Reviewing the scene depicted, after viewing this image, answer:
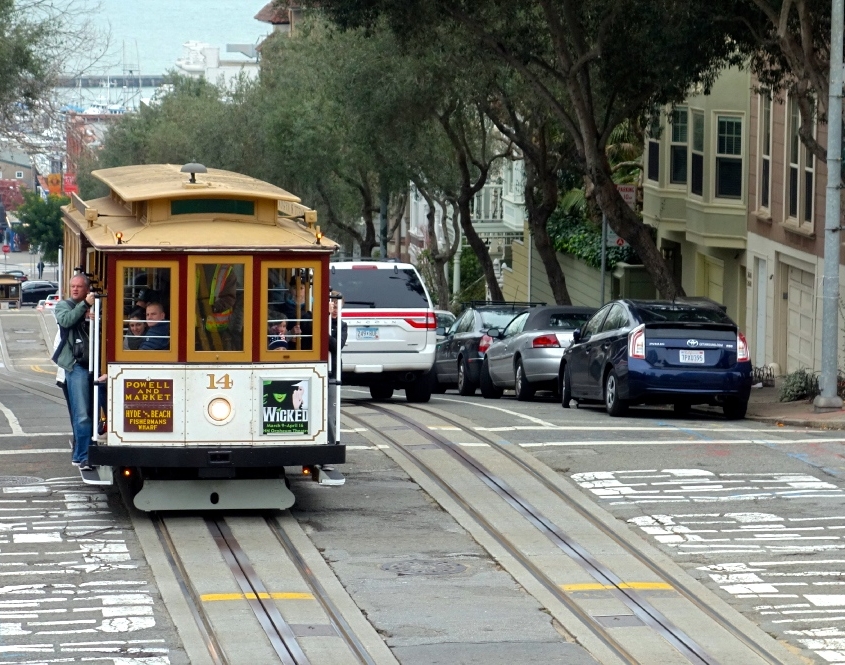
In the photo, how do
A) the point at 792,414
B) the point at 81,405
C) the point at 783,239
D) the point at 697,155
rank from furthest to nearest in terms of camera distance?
the point at 697,155 < the point at 783,239 < the point at 792,414 < the point at 81,405

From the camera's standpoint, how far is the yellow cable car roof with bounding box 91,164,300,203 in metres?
11.2

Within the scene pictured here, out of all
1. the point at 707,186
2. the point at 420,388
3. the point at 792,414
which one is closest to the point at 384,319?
the point at 420,388

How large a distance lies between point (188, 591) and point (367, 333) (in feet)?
32.1

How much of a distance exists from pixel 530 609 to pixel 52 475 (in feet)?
18.0

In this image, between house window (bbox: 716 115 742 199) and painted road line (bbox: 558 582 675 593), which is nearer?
painted road line (bbox: 558 582 675 593)

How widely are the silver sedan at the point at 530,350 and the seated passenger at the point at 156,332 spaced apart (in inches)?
444

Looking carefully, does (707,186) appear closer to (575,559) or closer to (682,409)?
(682,409)


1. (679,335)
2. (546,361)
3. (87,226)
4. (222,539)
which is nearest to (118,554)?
(222,539)

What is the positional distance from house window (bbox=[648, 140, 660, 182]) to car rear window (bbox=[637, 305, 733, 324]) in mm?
16013

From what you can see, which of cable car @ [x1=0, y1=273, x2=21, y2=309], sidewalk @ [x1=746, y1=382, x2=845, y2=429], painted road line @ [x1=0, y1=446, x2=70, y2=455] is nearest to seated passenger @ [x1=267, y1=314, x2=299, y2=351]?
painted road line @ [x1=0, y1=446, x2=70, y2=455]

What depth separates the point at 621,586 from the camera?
9492 millimetres

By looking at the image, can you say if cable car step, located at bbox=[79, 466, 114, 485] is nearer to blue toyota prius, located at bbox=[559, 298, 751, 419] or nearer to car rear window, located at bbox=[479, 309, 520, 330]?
blue toyota prius, located at bbox=[559, 298, 751, 419]

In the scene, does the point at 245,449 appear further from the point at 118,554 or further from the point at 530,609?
the point at 530,609

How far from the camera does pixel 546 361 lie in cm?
2178
